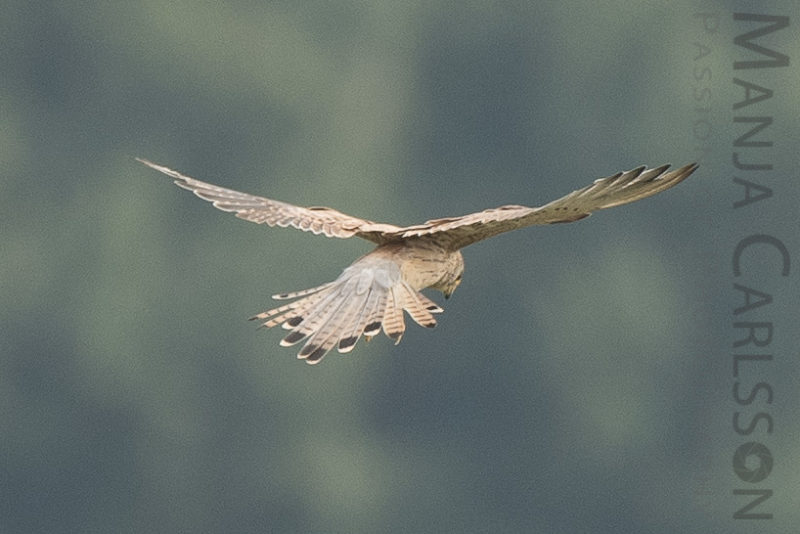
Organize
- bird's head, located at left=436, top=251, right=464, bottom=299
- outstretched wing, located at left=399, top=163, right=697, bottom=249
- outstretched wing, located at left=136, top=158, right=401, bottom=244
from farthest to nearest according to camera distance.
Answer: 1. outstretched wing, located at left=136, top=158, right=401, bottom=244
2. bird's head, located at left=436, top=251, right=464, bottom=299
3. outstretched wing, located at left=399, top=163, right=697, bottom=249

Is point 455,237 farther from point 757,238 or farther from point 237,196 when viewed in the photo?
point 757,238

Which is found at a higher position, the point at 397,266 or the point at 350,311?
the point at 397,266

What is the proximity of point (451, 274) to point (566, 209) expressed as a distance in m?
0.79

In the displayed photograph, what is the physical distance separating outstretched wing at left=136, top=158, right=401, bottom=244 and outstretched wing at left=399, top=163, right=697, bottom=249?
0.35 m

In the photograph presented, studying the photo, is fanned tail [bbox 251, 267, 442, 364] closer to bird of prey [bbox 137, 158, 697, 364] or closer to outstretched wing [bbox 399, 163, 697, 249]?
bird of prey [bbox 137, 158, 697, 364]

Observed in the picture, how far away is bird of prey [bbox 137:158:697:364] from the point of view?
828cm

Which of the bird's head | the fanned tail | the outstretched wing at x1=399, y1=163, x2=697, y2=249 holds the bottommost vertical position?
the fanned tail

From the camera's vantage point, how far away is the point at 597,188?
8242 millimetres

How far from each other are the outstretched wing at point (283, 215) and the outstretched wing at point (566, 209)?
1.14 ft

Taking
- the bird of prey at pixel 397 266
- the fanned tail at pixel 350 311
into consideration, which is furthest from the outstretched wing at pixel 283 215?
the fanned tail at pixel 350 311

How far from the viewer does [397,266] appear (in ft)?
28.9

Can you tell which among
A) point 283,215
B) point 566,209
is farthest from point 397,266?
point 283,215


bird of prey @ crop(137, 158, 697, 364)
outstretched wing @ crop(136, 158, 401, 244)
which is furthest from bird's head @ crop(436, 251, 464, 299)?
outstretched wing @ crop(136, 158, 401, 244)

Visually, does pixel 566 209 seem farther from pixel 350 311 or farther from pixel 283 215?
pixel 283 215
